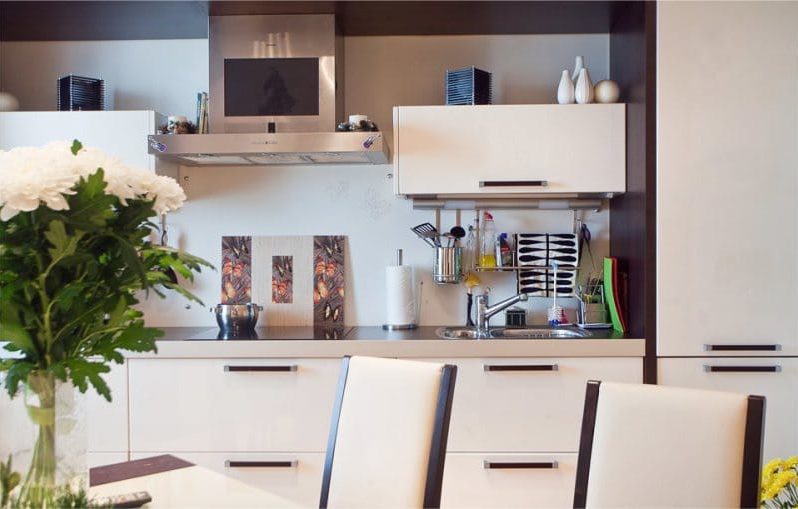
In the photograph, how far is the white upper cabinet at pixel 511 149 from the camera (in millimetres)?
2842

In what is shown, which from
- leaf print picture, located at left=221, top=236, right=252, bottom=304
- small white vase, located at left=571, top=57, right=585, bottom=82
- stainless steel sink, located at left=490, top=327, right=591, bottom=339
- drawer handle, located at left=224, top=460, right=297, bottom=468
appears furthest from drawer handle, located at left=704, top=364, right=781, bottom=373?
leaf print picture, located at left=221, top=236, right=252, bottom=304

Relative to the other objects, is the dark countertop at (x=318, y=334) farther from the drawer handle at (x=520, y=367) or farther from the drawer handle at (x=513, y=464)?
the drawer handle at (x=513, y=464)

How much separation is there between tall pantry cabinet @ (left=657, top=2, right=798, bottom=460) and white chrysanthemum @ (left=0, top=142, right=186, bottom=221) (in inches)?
80.6

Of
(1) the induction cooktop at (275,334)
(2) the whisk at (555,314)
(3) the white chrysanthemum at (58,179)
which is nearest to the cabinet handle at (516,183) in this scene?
(2) the whisk at (555,314)

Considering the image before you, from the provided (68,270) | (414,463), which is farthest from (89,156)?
(414,463)

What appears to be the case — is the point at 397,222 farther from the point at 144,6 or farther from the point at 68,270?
the point at 68,270

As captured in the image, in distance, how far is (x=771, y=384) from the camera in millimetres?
2619

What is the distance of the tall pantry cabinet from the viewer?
8.59 ft

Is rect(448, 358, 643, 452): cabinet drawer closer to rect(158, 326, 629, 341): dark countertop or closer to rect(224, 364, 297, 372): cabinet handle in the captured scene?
rect(158, 326, 629, 341): dark countertop

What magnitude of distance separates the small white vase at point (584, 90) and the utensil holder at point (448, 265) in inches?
31.8

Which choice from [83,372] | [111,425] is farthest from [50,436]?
[111,425]

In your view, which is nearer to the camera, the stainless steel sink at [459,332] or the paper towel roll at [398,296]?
the stainless steel sink at [459,332]

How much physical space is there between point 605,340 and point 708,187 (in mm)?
687

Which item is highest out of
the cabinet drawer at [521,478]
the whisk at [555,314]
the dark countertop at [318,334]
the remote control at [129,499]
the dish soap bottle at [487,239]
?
the dish soap bottle at [487,239]
